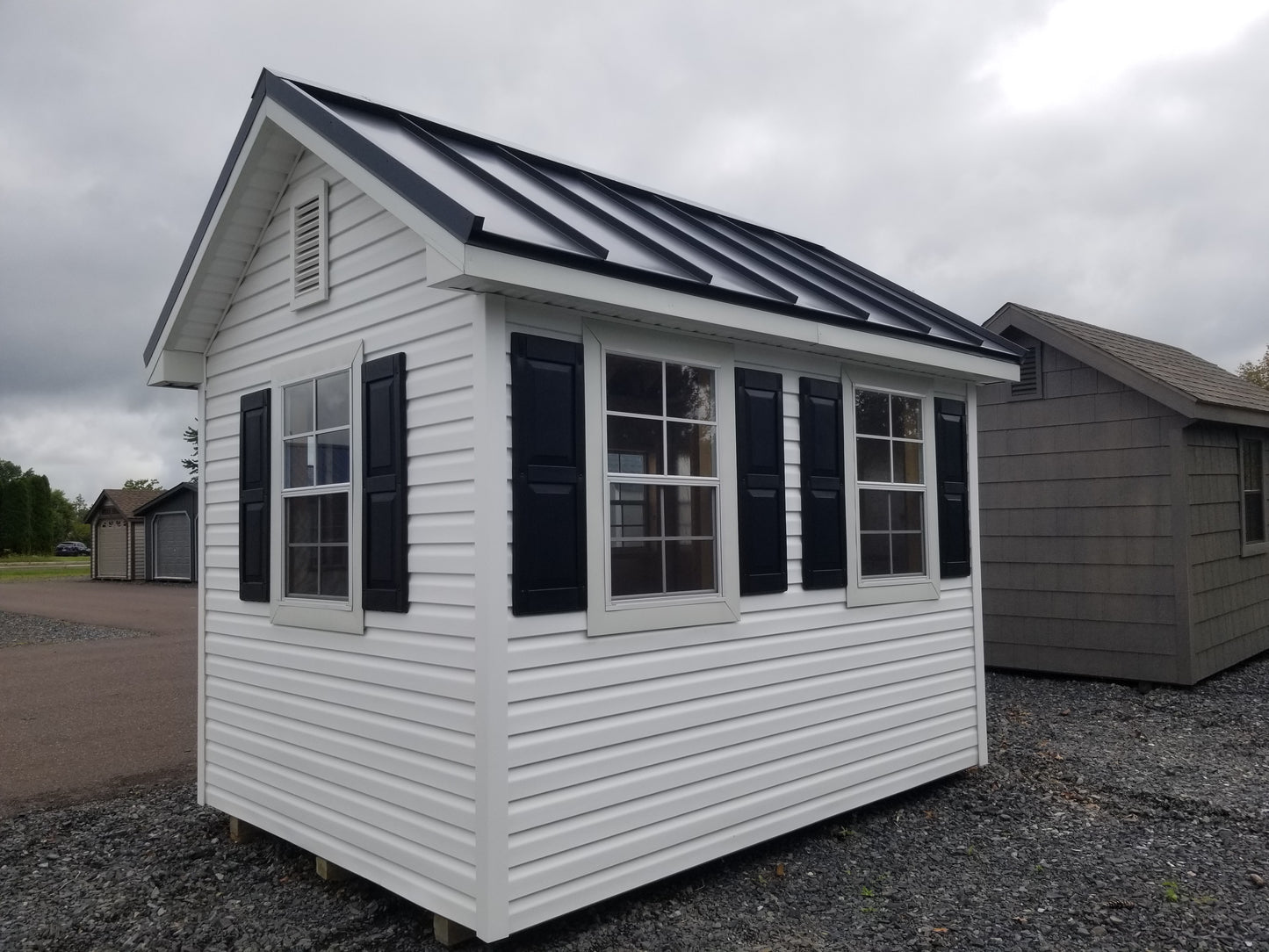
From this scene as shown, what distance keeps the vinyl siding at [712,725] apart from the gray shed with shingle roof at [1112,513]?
11.7 feet

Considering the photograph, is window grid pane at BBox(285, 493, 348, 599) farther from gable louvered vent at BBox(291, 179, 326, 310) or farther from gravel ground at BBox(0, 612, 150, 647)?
gravel ground at BBox(0, 612, 150, 647)

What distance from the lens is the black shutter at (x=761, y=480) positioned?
486 cm

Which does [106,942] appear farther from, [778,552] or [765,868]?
[778,552]

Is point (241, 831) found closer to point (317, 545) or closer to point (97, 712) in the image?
point (317, 545)

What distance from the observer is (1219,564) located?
30.4ft

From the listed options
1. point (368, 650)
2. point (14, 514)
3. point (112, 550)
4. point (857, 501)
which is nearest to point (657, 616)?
point (368, 650)

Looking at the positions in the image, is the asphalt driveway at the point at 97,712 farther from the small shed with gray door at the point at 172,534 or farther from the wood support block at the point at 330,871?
the small shed with gray door at the point at 172,534

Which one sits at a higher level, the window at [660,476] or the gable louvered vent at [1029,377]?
the gable louvered vent at [1029,377]

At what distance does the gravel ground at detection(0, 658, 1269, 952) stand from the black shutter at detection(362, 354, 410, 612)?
58.5 inches

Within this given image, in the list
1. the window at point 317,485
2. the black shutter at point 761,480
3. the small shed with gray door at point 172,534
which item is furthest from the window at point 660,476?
the small shed with gray door at point 172,534

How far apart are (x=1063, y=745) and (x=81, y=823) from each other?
6659 mm

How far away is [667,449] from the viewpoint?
460 cm

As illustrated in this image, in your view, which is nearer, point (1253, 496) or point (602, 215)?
point (602, 215)

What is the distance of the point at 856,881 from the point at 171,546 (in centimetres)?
2910
